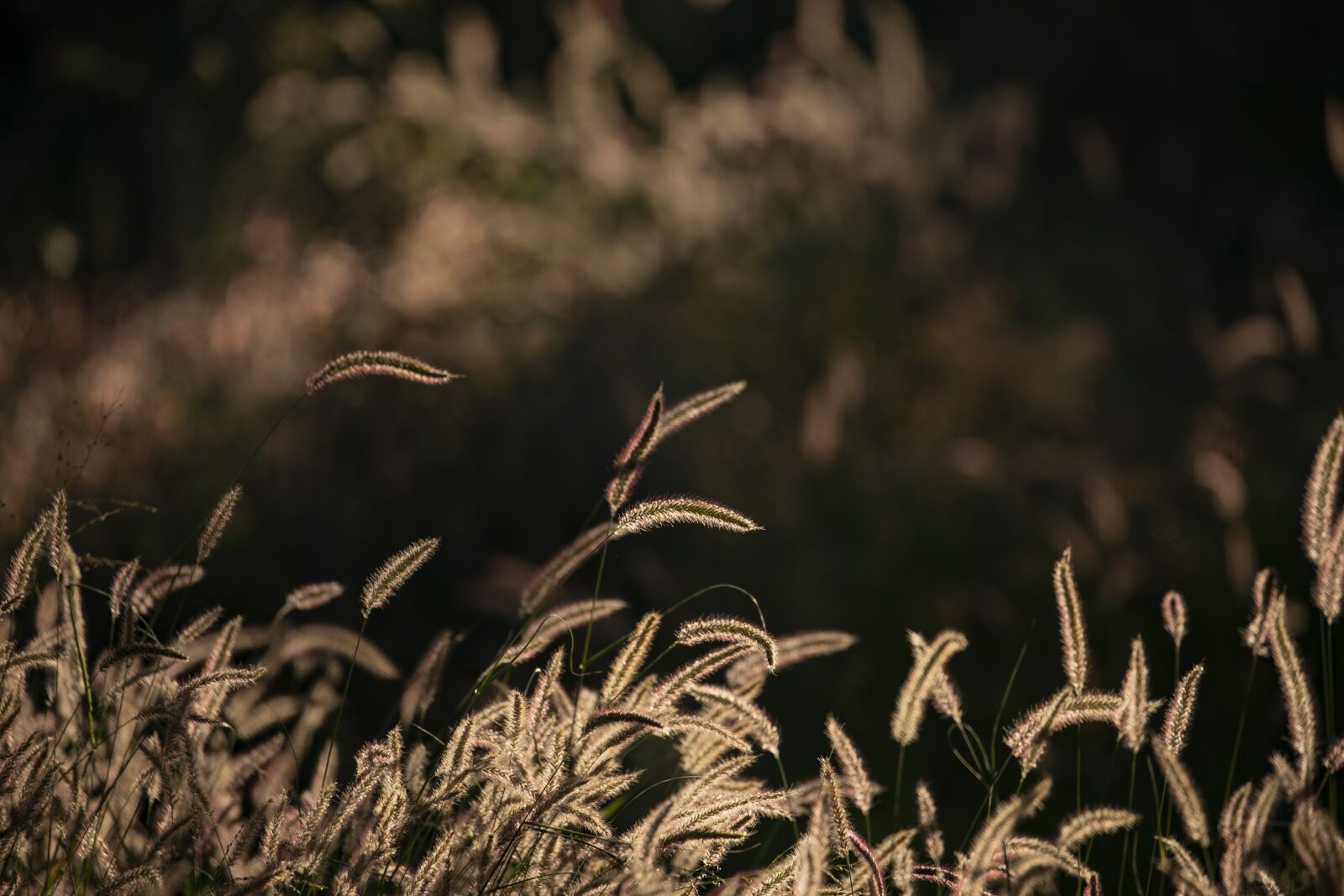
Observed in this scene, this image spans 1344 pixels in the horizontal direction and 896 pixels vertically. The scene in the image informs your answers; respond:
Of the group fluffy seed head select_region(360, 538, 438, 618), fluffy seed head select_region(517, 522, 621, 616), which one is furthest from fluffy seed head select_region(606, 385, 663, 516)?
fluffy seed head select_region(360, 538, 438, 618)

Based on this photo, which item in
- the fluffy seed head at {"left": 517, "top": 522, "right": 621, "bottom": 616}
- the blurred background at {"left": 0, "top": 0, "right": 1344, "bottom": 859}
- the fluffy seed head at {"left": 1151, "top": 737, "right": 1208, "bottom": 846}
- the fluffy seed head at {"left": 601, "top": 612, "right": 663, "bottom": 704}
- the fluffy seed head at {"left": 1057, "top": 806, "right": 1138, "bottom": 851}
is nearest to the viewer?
the fluffy seed head at {"left": 1151, "top": 737, "right": 1208, "bottom": 846}

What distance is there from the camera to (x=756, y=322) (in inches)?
177

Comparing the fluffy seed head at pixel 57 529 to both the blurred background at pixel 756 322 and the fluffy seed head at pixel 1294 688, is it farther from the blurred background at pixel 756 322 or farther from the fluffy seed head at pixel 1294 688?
the fluffy seed head at pixel 1294 688

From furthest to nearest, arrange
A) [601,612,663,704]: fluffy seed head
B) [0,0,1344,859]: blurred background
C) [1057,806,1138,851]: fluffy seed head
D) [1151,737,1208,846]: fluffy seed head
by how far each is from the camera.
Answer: [0,0,1344,859]: blurred background
[601,612,663,704]: fluffy seed head
[1057,806,1138,851]: fluffy seed head
[1151,737,1208,846]: fluffy seed head

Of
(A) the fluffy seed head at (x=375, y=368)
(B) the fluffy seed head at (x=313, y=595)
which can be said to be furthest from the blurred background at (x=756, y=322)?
(A) the fluffy seed head at (x=375, y=368)

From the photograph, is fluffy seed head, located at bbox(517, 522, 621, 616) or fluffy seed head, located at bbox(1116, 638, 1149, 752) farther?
fluffy seed head, located at bbox(517, 522, 621, 616)

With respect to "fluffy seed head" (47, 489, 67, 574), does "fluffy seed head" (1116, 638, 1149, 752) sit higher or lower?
lower

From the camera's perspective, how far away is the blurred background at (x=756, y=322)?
3611 millimetres

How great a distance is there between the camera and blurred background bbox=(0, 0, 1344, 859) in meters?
3.61

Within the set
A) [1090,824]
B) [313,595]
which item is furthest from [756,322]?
[1090,824]

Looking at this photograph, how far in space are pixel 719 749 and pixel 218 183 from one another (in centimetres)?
476

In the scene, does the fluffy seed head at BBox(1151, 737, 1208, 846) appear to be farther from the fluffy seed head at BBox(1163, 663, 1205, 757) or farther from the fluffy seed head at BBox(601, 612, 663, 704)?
the fluffy seed head at BBox(601, 612, 663, 704)

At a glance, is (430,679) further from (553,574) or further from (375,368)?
(375,368)

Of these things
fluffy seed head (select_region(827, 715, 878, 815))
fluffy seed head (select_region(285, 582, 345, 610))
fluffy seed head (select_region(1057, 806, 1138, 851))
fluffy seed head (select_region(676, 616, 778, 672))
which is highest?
fluffy seed head (select_region(676, 616, 778, 672))
